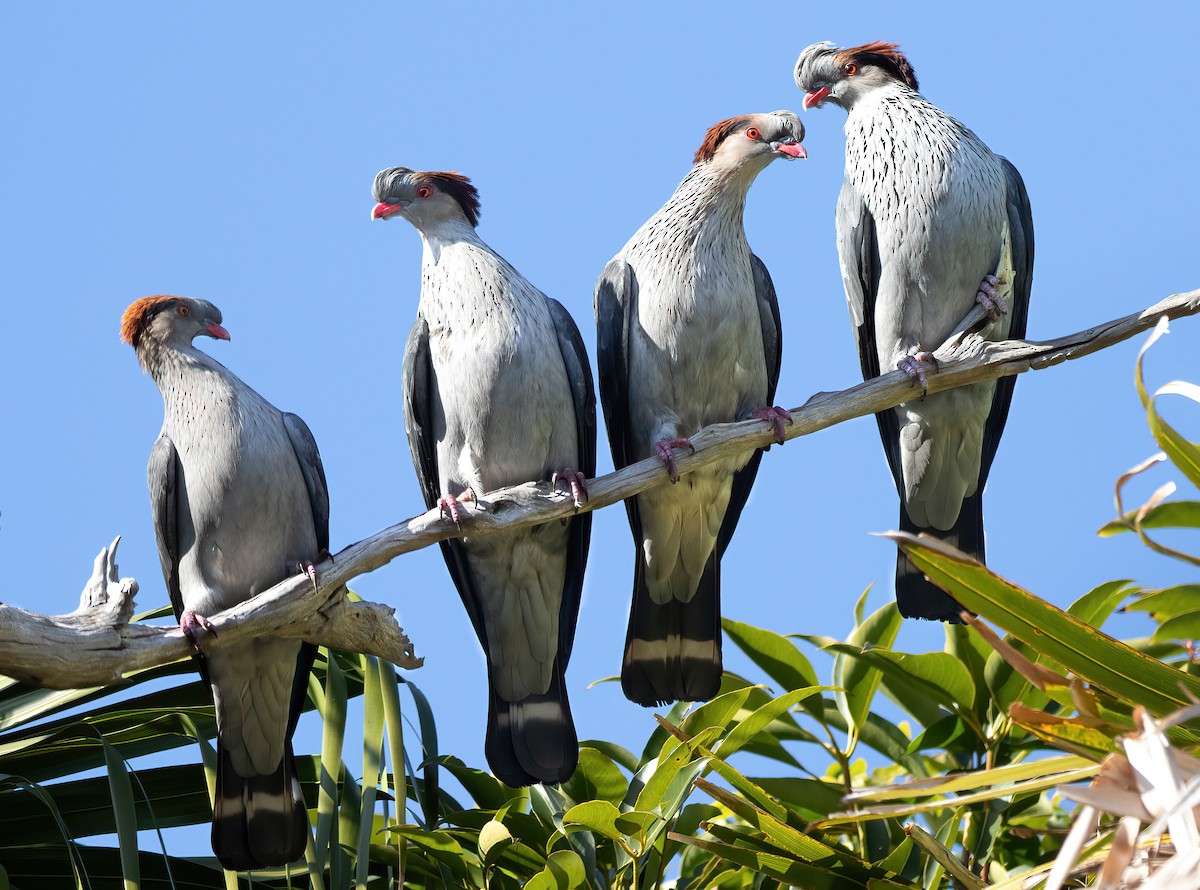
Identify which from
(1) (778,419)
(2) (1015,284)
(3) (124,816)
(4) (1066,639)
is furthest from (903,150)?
(3) (124,816)

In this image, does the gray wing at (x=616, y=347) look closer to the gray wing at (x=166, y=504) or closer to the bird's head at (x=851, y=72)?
the bird's head at (x=851, y=72)

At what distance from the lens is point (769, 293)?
468 cm

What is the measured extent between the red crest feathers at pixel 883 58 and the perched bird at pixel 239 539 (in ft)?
8.00

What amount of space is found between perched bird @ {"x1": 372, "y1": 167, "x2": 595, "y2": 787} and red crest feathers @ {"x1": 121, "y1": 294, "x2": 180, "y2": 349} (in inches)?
31.1

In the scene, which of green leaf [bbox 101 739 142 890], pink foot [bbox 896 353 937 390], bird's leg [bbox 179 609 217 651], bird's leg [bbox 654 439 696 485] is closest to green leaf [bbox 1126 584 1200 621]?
pink foot [bbox 896 353 937 390]

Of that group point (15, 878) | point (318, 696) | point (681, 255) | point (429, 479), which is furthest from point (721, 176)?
point (15, 878)

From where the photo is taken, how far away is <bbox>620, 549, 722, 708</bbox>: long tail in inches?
177

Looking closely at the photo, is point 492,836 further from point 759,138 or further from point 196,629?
point 759,138

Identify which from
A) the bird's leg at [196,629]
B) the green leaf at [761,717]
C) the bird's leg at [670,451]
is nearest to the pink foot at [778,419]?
the bird's leg at [670,451]

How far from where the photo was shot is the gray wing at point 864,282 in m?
4.71

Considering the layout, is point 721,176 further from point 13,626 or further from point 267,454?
point 13,626

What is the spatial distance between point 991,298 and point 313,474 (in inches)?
93.7

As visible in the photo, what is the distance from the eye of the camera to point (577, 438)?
4445 millimetres

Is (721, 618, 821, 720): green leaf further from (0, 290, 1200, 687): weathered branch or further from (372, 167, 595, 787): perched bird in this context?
(0, 290, 1200, 687): weathered branch
